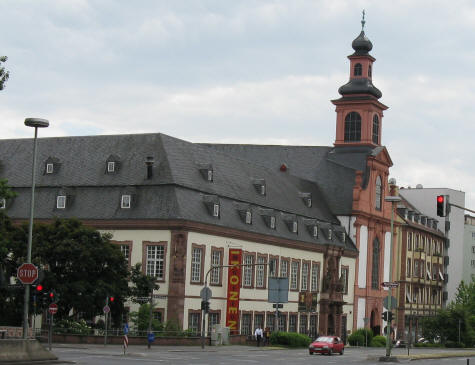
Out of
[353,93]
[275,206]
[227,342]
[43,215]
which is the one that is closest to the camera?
[227,342]

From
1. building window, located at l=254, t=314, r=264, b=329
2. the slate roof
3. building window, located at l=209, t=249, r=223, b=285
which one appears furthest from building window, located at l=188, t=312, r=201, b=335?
building window, located at l=254, t=314, r=264, b=329

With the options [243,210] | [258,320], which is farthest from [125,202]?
[258,320]

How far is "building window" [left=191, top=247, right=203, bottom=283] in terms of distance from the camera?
240ft

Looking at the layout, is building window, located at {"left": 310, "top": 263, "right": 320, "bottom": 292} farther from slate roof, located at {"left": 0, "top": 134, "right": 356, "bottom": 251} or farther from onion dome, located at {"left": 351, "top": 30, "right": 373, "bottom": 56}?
onion dome, located at {"left": 351, "top": 30, "right": 373, "bottom": 56}

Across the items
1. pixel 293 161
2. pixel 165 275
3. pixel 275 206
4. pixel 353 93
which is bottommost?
pixel 165 275

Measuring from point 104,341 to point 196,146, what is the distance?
25.5 meters

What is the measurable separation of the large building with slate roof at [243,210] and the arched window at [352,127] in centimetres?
11

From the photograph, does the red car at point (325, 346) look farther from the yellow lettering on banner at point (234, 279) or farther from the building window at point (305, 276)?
the building window at point (305, 276)

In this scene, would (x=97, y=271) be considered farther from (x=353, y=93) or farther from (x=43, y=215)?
(x=353, y=93)

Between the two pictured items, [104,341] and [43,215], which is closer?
[104,341]

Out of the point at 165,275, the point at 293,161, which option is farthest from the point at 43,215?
the point at 293,161

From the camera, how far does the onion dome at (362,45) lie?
363 ft

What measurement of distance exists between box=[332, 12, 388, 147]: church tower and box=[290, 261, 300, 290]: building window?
2481 centimetres

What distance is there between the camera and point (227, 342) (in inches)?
2773
